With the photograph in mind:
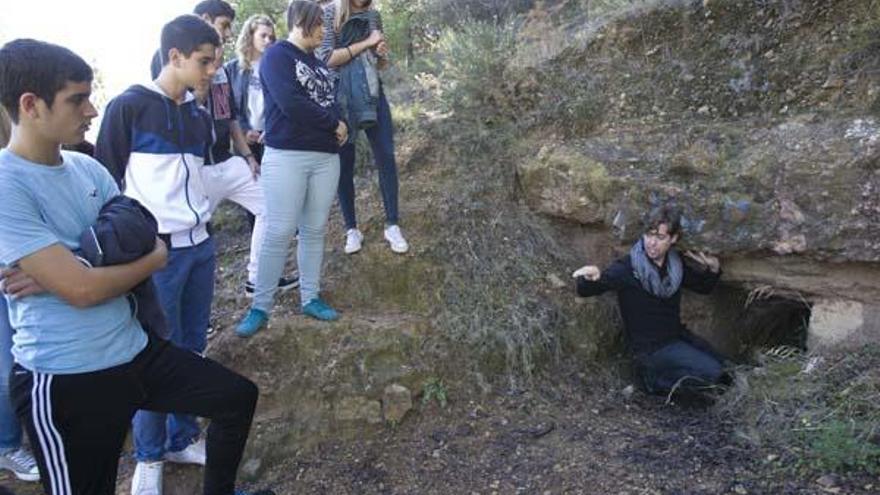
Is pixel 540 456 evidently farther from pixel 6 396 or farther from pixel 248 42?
pixel 248 42

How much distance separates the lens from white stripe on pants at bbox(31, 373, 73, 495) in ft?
6.78

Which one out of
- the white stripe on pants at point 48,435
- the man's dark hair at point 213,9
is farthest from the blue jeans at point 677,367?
the man's dark hair at point 213,9

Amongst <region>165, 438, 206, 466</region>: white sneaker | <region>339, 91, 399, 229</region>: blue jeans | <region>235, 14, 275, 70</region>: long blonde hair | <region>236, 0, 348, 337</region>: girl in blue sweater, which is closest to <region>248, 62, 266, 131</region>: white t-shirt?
<region>235, 14, 275, 70</region>: long blonde hair

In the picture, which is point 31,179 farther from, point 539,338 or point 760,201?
point 760,201

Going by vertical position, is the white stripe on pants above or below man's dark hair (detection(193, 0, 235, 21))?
below

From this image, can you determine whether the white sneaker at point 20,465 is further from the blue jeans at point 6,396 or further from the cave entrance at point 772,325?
the cave entrance at point 772,325

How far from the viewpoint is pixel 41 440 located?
6.78ft

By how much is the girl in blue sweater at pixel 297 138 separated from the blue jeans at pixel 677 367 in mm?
2258

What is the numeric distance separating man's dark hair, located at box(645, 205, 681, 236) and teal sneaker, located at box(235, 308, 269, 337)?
8.16 feet

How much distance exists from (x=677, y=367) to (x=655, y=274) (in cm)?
59

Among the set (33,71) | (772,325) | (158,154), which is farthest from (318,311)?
(772,325)

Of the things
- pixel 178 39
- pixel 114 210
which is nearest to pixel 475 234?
pixel 178 39

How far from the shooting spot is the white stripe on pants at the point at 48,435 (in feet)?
6.78

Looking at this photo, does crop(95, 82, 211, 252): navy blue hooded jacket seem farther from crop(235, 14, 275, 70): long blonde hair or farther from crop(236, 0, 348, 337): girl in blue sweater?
crop(235, 14, 275, 70): long blonde hair
